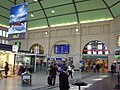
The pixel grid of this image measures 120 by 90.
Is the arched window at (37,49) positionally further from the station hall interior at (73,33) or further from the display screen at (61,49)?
the display screen at (61,49)

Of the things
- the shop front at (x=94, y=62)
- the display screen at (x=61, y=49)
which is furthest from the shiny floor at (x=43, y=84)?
the display screen at (x=61, y=49)

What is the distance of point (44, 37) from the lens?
118 ft

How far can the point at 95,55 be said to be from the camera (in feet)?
102

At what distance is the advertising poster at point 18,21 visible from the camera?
46.2 ft

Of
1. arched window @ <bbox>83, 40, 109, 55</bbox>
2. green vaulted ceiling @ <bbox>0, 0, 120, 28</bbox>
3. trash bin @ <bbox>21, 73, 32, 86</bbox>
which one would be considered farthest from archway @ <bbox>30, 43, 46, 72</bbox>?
trash bin @ <bbox>21, 73, 32, 86</bbox>

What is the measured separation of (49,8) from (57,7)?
5.17 ft

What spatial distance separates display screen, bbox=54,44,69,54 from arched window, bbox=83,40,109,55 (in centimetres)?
325

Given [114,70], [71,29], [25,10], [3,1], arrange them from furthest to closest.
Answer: [71,29] → [3,1] → [114,70] → [25,10]

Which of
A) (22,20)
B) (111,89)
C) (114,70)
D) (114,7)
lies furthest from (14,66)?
(114,7)

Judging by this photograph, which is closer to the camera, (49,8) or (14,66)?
(14,66)

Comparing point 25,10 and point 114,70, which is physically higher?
point 25,10

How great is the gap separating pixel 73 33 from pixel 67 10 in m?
4.18

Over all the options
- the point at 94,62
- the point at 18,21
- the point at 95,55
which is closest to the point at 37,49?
the point at 94,62

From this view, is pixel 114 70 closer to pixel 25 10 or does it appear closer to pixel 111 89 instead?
pixel 111 89
